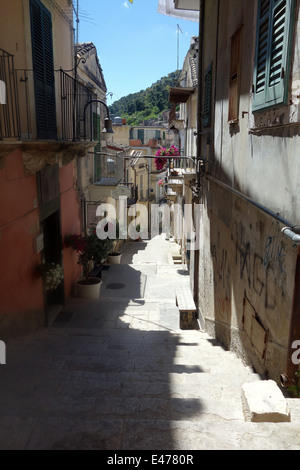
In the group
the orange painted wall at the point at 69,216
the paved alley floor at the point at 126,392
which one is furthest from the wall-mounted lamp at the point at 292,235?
the orange painted wall at the point at 69,216

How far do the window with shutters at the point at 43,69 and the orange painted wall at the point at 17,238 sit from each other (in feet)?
3.94

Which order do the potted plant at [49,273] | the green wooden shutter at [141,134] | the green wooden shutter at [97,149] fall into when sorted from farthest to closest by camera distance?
the green wooden shutter at [141,134] < the green wooden shutter at [97,149] < the potted plant at [49,273]

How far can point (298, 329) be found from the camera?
3410mm

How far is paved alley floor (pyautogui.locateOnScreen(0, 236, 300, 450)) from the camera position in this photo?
9.58 feet

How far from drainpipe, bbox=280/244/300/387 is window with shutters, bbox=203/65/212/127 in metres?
5.80

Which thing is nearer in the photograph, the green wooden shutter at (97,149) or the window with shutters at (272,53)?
the window with shutters at (272,53)

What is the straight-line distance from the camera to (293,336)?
11.2 feet

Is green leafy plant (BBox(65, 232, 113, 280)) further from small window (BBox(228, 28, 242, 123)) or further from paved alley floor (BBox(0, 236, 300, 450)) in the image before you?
small window (BBox(228, 28, 242, 123))

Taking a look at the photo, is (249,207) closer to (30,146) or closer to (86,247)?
(30,146)

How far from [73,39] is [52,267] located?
651cm

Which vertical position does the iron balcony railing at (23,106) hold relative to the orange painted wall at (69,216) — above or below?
above

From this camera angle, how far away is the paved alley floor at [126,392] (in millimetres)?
2920

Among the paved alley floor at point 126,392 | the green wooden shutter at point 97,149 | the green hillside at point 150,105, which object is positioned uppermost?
the green hillside at point 150,105

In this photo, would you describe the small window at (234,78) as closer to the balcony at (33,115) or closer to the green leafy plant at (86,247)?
the balcony at (33,115)
